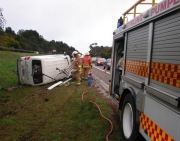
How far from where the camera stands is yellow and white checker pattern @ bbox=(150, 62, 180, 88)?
2.54 meters

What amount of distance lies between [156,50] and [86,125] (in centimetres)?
295

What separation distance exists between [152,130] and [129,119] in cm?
140

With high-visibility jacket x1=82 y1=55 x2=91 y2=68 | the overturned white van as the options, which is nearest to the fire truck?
the overturned white van

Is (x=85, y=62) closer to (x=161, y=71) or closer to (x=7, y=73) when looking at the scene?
(x=7, y=73)

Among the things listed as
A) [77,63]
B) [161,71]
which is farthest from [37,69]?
[161,71]

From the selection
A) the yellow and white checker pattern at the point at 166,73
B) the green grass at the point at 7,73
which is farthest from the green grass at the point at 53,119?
the green grass at the point at 7,73

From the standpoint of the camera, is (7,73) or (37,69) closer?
(37,69)

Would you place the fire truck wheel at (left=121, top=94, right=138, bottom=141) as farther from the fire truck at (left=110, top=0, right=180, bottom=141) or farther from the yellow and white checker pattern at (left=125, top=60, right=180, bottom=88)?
the yellow and white checker pattern at (left=125, top=60, right=180, bottom=88)

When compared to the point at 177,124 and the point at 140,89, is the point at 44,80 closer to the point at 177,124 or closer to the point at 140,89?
the point at 140,89

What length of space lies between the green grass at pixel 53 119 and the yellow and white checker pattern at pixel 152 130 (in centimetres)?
139

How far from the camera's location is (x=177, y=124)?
247 cm

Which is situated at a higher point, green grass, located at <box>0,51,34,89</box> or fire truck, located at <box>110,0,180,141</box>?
fire truck, located at <box>110,0,180,141</box>

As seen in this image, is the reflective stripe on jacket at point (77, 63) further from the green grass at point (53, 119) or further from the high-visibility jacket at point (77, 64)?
the green grass at point (53, 119)

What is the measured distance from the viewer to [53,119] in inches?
230
